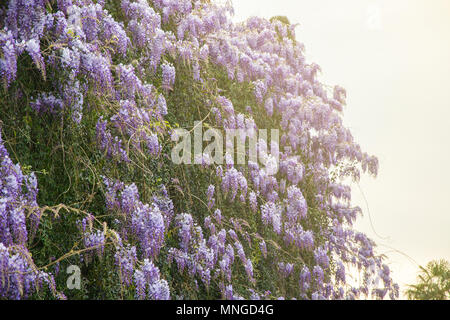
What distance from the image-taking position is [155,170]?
4.65 m

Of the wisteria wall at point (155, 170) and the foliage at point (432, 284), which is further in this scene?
the foliage at point (432, 284)

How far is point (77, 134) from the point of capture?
3844 mm

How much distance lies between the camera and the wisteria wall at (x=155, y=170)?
11.6ft

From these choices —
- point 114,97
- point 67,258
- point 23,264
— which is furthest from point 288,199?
point 23,264

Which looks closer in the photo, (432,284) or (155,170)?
(155,170)

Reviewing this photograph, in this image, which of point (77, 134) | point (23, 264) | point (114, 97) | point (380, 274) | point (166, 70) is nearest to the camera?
point (23, 264)

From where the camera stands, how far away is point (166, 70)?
5.14m

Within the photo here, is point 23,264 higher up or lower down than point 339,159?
lower down

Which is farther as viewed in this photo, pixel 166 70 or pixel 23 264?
pixel 166 70

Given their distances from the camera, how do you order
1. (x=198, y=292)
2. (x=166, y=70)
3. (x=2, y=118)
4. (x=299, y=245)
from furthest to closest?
(x=299, y=245)
(x=166, y=70)
(x=198, y=292)
(x=2, y=118)

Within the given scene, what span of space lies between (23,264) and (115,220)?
1045mm

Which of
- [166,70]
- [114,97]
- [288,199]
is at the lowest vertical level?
[288,199]

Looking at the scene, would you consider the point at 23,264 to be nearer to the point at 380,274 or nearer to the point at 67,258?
the point at 67,258

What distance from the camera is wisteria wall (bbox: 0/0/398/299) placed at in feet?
11.6
